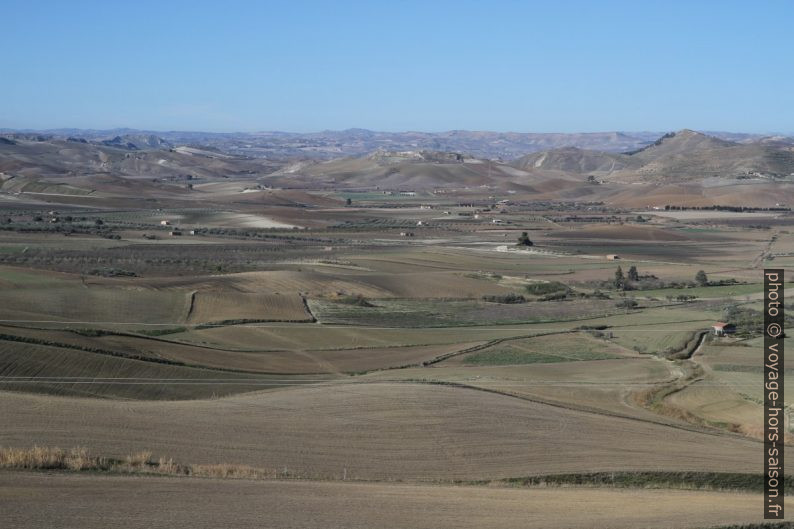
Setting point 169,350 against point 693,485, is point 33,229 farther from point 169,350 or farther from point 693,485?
point 693,485

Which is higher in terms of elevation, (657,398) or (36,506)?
(36,506)

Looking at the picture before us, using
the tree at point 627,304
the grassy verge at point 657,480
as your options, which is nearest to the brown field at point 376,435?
the grassy verge at point 657,480

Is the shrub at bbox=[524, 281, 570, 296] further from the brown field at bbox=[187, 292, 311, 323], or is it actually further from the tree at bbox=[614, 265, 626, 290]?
the brown field at bbox=[187, 292, 311, 323]

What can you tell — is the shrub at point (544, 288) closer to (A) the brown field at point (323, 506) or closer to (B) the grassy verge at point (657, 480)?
(B) the grassy verge at point (657, 480)

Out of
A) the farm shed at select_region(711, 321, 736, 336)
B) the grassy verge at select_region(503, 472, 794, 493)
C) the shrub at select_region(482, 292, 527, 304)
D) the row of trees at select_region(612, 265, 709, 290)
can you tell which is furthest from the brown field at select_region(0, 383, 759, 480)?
the row of trees at select_region(612, 265, 709, 290)

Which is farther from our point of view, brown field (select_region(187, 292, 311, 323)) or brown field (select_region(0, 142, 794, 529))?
brown field (select_region(187, 292, 311, 323))

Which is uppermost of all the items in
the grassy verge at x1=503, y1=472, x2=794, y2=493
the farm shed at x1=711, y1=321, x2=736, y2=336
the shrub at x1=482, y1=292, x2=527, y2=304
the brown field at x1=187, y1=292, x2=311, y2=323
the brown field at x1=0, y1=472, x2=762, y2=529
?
the brown field at x1=0, y1=472, x2=762, y2=529

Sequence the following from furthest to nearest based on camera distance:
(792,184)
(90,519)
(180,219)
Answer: (792,184)
(180,219)
(90,519)

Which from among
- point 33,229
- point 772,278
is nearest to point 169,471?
point 772,278
